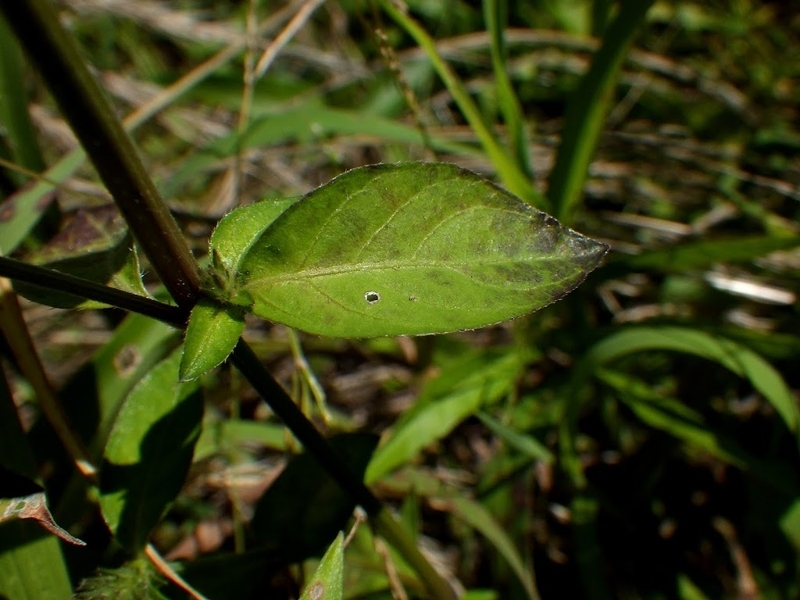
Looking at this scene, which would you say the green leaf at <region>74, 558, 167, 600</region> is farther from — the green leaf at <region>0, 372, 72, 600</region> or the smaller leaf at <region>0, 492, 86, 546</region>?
the green leaf at <region>0, 372, 72, 600</region>

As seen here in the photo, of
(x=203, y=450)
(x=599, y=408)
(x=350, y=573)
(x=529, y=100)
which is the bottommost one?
(x=350, y=573)

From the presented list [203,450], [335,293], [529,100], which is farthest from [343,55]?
[335,293]

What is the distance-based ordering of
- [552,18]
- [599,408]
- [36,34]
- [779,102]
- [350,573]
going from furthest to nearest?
[552,18] < [779,102] < [599,408] < [350,573] < [36,34]

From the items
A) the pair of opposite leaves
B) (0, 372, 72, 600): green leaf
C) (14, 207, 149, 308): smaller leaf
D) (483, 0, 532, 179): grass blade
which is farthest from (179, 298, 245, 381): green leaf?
(483, 0, 532, 179): grass blade

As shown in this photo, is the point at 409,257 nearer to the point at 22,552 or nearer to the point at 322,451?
the point at 322,451

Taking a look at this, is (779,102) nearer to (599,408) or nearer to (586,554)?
(599,408)

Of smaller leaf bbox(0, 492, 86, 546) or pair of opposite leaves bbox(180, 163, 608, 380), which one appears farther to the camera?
smaller leaf bbox(0, 492, 86, 546)

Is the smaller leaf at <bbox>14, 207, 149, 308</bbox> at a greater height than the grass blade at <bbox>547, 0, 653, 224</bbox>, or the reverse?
the grass blade at <bbox>547, 0, 653, 224</bbox>

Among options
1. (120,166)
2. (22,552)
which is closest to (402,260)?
(120,166)
